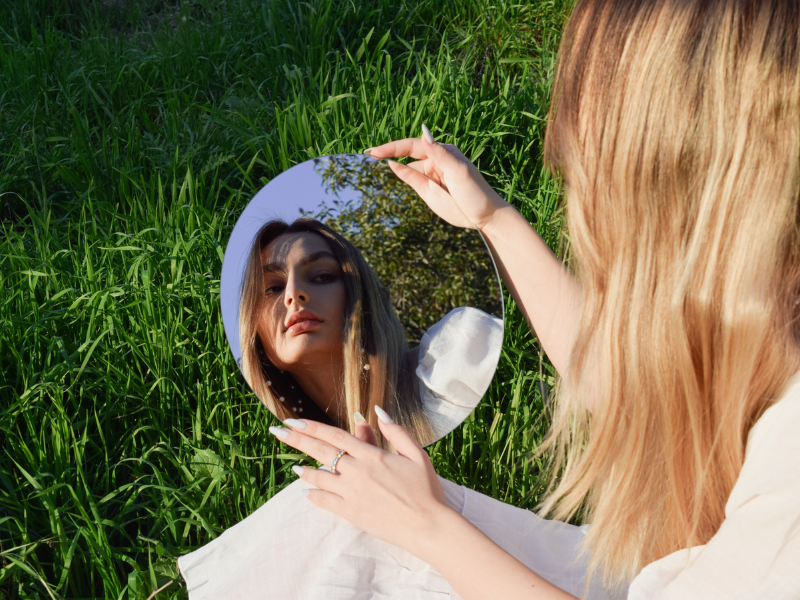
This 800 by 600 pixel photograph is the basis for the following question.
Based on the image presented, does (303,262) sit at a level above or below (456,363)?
above

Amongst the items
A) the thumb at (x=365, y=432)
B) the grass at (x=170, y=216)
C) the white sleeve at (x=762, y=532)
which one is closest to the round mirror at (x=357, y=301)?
the thumb at (x=365, y=432)

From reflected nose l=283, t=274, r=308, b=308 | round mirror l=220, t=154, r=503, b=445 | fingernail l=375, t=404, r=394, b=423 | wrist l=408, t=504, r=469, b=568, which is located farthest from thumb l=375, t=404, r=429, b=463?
reflected nose l=283, t=274, r=308, b=308

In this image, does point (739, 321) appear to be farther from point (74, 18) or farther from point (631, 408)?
point (74, 18)

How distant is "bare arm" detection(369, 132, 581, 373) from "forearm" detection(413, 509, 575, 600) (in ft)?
1.76

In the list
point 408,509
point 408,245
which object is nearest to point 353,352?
point 408,245

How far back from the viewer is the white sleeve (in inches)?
33.1

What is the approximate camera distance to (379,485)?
117 cm

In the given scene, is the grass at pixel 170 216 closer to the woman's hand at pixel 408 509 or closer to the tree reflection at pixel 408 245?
the tree reflection at pixel 408 245

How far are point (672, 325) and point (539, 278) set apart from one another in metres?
0.55

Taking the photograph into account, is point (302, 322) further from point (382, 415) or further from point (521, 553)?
point (521, 553)

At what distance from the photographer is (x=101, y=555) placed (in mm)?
1482

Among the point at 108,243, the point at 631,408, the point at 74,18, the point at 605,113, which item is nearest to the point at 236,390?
the point at 108,243

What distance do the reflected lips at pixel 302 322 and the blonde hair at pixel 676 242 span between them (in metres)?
0.55

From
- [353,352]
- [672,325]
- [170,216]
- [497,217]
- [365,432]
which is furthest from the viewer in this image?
[170,216]
